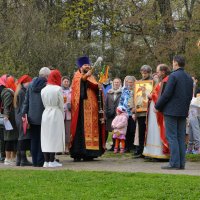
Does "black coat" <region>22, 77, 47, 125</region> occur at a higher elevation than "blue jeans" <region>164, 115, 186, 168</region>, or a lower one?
higher

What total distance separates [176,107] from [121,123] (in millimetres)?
3969

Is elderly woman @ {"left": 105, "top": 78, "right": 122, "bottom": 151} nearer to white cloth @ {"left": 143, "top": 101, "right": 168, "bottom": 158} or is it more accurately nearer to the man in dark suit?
white cloth @ {"left": 143, "top": 101, "right": 168, "bottom": 158}

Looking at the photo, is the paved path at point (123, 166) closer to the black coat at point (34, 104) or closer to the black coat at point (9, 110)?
the black coat at point (9, 110)

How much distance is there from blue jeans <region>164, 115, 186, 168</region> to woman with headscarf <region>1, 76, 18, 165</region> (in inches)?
139

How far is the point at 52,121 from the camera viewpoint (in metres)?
12.4

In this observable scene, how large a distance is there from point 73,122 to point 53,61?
18.8m

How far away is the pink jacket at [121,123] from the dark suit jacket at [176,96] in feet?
12.5

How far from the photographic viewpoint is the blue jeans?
11.5 meters

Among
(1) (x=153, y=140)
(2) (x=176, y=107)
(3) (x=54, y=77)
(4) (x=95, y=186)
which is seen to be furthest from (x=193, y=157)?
(4) (x=95, y=186)

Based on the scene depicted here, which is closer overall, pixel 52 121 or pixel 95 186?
pixel 95 186

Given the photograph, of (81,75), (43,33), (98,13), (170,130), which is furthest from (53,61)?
(170,130)

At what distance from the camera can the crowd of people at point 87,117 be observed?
11555mm

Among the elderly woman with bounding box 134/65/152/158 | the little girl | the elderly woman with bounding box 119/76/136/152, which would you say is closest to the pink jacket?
the little girl

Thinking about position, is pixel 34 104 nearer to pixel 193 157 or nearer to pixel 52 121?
pixel 52 121
